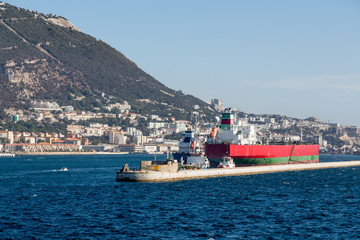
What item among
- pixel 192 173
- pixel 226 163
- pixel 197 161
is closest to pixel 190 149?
pixel 197 161

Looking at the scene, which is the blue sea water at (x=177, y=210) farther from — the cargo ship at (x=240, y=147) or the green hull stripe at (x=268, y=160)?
the green hull stripe at (x=268, y=160)

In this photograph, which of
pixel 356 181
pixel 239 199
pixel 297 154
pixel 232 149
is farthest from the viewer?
pixel 297 154

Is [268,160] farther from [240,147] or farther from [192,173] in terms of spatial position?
[192,173]

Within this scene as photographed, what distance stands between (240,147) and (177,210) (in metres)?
56.2

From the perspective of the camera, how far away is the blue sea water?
50.1 meters

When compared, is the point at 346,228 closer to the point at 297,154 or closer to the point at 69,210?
the point at 69,210

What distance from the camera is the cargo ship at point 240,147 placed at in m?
114

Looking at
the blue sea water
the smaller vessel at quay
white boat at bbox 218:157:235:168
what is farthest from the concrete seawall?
the smaller vessel at quay

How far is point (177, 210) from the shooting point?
201ft

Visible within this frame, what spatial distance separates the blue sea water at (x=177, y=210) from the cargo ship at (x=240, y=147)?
22.8 metres

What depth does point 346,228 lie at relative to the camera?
53312 millimetres

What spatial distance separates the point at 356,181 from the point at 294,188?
70.1ft

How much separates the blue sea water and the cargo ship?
2281cm

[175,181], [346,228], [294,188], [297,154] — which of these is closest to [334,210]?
[346,228]
